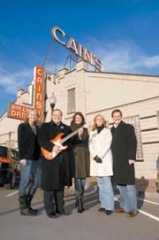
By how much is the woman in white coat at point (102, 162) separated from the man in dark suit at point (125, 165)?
0.14 meters

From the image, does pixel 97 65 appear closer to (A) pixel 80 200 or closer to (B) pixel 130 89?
(B) pixel 130 89

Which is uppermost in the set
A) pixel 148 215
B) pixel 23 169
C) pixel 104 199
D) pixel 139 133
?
pixel 139 133

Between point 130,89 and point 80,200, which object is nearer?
point 80,200

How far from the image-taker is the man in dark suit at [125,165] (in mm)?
5234

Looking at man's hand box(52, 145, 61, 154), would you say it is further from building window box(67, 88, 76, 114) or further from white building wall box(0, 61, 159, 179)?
building window box(67, 88, 76, 114)

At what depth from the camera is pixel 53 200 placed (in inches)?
203

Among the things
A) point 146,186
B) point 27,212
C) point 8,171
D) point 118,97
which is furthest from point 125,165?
point 118,97

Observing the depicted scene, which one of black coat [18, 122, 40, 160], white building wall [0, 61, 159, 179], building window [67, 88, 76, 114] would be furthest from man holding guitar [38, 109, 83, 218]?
building window [67, 88, 76, 114]

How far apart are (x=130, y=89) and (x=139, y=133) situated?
9.16ft

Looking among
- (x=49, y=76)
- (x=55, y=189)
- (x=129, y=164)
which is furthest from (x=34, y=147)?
(x=49, y=76)

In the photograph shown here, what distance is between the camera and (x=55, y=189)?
4938 millimetres

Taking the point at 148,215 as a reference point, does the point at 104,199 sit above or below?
above

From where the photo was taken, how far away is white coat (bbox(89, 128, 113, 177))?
5422mm

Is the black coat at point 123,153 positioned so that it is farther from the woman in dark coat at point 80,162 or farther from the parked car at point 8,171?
the parked car at point 8,171
